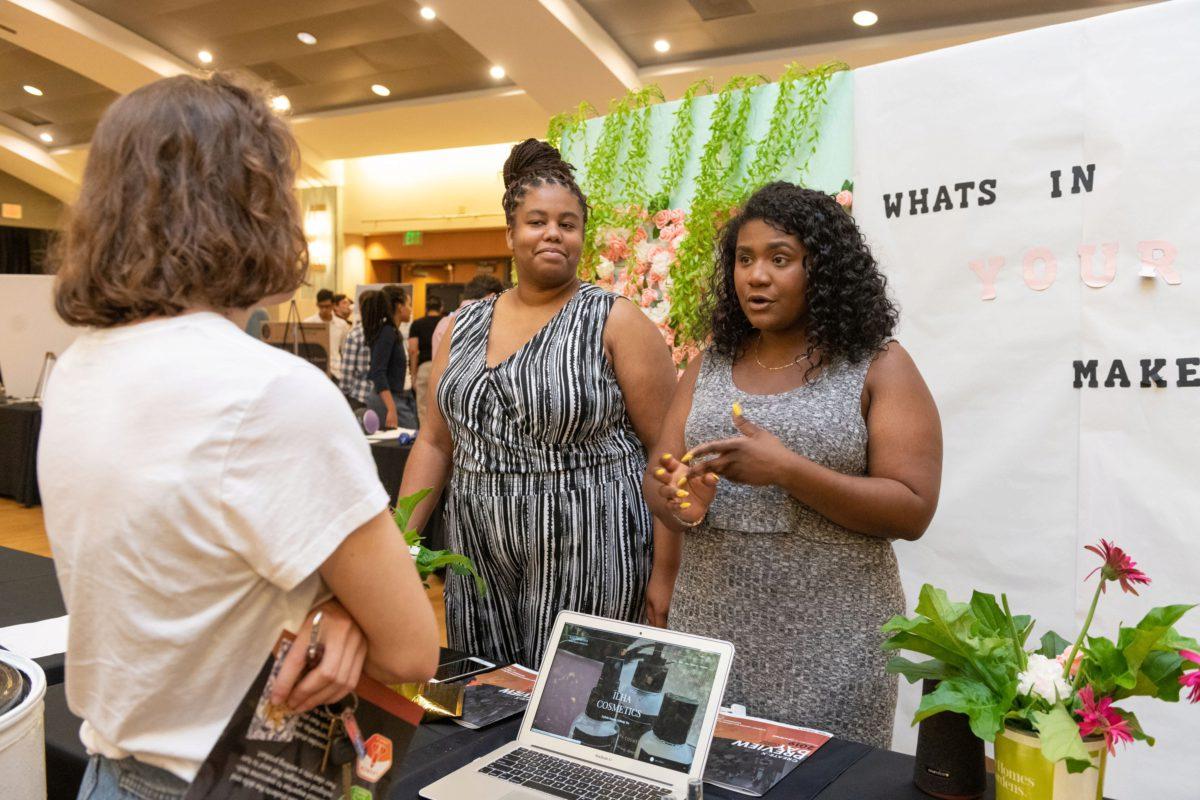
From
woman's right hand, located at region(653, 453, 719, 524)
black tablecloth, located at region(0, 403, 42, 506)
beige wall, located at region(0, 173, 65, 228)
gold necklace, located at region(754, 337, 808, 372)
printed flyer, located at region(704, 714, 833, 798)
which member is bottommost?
black tablecloth, located at region(0, 403, 42, 506)

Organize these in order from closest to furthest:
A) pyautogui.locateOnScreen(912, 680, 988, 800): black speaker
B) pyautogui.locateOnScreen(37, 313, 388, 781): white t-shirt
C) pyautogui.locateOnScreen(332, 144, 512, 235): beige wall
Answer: pyautogui.locateOnScreen(37, 313, 388, 781): white t-shirt, pyautogui.locateOnScreen(912, 680, 988, 800): black speaker, pyautogui.locateOnScreen(332, 144, 512, 235): beige wall

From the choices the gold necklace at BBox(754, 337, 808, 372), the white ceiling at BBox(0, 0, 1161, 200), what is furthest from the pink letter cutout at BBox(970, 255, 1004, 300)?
the white ceiling at BBox(0, 0, 1161, 200)

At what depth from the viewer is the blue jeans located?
751mm

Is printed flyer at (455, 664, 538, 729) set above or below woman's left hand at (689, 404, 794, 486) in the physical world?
below

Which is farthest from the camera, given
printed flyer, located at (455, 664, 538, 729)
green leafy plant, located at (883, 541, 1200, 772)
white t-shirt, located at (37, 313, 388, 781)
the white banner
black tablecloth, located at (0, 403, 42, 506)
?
black tablecloth, located at (0, 403, 42, 506)

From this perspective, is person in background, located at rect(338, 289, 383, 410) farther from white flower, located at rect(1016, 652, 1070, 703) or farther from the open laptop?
white flower, located at rect(1016, 652, 1070, 703)

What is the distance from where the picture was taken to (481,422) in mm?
1835

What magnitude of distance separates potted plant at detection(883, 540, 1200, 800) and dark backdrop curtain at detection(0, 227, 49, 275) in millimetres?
15160

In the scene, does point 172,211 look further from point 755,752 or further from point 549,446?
point 549,446

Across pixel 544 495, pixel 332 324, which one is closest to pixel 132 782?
pixel 544 495

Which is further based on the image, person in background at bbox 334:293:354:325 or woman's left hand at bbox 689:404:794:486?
person in background at bbox 334:293:354:325

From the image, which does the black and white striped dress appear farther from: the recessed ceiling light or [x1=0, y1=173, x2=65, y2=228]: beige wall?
[x1=0, y1=173, x2=65, y2=228]: beige wall

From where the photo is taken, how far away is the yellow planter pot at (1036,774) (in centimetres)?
95

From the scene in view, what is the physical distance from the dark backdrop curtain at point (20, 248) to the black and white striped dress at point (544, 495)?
1414 centimetres
